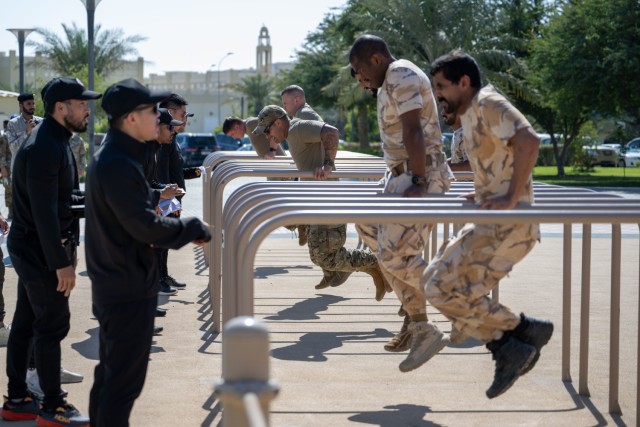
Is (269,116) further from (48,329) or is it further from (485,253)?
(485,253)

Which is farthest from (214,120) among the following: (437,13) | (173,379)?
(173,379)

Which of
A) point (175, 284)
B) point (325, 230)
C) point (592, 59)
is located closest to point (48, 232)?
point (325, 230)

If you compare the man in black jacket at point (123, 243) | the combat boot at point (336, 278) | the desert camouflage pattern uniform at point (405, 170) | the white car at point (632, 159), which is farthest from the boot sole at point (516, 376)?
the white car at point (632, 159)

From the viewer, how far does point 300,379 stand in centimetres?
662

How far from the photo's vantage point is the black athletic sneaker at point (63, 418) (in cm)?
537

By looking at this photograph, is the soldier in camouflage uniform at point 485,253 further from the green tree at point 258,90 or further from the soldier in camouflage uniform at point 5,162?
the green tree at point 258,90

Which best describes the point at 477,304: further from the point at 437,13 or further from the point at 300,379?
the point at 437,13

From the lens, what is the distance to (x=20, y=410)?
5.64 m

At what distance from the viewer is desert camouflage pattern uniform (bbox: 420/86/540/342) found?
199 inches

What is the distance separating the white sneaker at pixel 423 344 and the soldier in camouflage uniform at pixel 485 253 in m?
0.64

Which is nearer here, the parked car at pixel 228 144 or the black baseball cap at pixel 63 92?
the black baseball cap at pixel 63 92

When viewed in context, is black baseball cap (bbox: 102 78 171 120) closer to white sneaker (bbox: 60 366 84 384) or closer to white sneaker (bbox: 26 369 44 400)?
white sneaker (bbox: 26 369 44 400)

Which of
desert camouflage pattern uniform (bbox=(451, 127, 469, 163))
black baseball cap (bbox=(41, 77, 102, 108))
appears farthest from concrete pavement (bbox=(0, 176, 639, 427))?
black baseball cap (bbox=(41, 77, 102, 108))

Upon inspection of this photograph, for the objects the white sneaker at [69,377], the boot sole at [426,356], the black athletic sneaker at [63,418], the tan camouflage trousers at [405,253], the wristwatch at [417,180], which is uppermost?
the wristwatch at [417,180]
